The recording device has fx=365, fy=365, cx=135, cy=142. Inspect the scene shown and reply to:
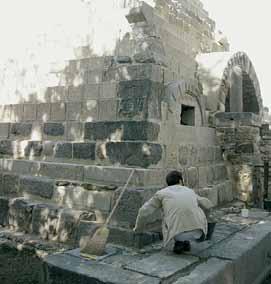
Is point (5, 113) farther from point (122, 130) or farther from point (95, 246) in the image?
point (95, 246)

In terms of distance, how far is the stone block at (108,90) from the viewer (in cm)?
480

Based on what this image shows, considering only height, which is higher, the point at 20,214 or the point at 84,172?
the point at 84,172

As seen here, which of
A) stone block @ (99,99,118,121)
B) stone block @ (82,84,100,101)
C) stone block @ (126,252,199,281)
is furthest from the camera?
stone block @ (82,84,100,101)

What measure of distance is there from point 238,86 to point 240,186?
1967 mm

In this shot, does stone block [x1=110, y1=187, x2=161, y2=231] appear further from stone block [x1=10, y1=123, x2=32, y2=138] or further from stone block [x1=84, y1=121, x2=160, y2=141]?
stone block [x1=10, y1=123, x2=32, y2=138]

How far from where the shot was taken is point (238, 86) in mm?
7227

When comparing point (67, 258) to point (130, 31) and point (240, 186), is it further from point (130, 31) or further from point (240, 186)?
point (240, 186)

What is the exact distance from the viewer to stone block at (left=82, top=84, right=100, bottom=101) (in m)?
4.99

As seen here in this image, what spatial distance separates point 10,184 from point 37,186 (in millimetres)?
661

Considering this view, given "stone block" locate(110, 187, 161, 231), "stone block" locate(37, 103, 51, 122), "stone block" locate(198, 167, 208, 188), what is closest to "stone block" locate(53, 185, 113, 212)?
"stone block" locate(110, 187, 161, 231)

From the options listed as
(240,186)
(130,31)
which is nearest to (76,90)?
(130,31)

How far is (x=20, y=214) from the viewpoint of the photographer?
499 cm

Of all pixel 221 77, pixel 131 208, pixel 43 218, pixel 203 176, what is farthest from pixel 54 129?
pixel 221 77

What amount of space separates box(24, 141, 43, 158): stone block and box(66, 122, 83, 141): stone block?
0.55m
